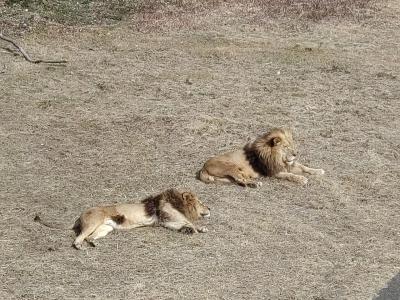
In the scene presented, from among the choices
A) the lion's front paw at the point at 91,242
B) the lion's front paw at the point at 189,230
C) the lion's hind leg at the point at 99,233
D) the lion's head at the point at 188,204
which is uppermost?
the lion's head at the point at 188,204

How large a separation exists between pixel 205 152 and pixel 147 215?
1.96 meters

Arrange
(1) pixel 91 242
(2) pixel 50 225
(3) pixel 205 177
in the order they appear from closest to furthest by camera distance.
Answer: (1) pixel 91 242 → (2) pixel 50 225 → (3) pixel 205 177

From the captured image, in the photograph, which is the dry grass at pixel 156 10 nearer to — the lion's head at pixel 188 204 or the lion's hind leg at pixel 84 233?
the lion's head at pixel 188 204

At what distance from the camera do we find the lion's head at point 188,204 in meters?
7.46

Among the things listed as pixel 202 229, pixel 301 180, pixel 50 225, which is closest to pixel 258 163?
pixel 301 180

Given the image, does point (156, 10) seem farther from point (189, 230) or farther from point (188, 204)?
point (189, 230)

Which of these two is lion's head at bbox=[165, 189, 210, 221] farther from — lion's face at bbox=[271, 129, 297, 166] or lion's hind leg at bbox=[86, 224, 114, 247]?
lion's face at bbox=[271, 129, 297, 166]

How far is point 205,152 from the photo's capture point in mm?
9211

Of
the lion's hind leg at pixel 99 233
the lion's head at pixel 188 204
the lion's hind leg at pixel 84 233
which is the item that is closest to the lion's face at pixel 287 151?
the lion's head at pixel 188 204

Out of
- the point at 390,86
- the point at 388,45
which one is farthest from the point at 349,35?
the point at 390,86

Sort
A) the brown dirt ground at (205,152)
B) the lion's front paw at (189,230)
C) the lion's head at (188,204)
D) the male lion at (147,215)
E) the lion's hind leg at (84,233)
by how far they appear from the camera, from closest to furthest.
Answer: the brown dirt ground at (205,152) < the lion's hind leg at (84,233) < the male lion at (147,215) < the lion's front paw at (189,230) < the lion's head at (188,204)

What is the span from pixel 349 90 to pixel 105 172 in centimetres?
430

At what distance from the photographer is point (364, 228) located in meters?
7.45

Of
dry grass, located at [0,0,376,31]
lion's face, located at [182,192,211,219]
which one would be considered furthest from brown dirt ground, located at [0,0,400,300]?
dry grass, located at [0,0,376,31]
